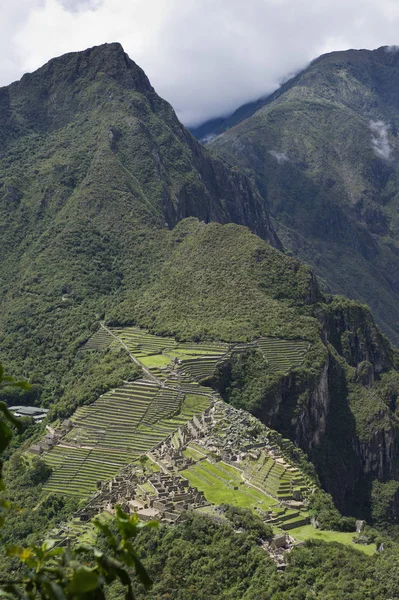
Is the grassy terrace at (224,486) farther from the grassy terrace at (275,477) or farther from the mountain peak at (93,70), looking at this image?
the mountain peak at (93,70)

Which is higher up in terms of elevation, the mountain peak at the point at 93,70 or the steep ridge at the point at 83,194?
the mountain peak at the point at 93,70

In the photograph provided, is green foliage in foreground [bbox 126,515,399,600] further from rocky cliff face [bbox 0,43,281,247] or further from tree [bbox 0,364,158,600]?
rocky cliff face [bbox 0,43,281,247]

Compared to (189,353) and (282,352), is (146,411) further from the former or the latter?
(282,352)

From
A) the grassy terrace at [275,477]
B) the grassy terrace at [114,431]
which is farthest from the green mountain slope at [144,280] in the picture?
the grassy terrace at [275,477]

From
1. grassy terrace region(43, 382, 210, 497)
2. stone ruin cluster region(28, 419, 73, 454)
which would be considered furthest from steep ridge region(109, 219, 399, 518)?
stone ruin cluster region(28, 419, 73, 454)

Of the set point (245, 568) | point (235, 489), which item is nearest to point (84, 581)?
point (245, 568)
